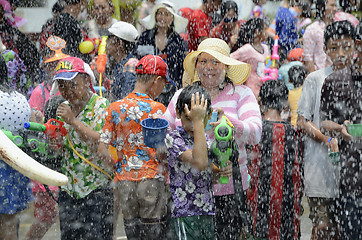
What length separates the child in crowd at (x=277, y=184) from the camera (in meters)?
5.66

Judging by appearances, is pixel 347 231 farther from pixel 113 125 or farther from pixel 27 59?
pixel 27 59

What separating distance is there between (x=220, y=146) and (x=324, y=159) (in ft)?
5.50

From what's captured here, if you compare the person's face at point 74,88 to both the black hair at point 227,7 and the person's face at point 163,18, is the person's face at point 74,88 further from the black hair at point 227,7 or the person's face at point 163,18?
the black hair at point 227,7

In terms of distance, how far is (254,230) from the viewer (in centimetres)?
576

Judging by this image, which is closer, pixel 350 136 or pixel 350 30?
pixel 350 136

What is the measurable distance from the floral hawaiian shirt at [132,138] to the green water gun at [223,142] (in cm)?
69

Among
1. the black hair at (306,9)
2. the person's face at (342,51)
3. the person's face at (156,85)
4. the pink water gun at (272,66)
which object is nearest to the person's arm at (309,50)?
the pink water gun at (272,66)

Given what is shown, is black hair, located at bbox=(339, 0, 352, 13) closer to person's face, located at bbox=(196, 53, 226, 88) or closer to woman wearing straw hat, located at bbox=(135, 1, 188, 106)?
woman wearing straw hat, located at bbox=(135, 1, 188, 106)

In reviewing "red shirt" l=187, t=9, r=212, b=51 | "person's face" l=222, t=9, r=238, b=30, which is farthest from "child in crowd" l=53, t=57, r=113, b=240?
"person's face" l=222, t=9, r=238, b=30

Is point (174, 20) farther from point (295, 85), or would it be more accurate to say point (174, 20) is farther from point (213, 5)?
point (213, 5)

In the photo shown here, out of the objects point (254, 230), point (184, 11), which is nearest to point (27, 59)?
point (184, 11)

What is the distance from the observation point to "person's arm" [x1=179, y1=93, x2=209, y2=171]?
3941mm

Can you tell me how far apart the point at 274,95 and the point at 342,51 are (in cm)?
86

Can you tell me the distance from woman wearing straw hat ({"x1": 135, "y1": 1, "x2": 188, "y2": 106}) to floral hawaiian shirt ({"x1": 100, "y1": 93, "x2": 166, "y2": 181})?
2.51m
